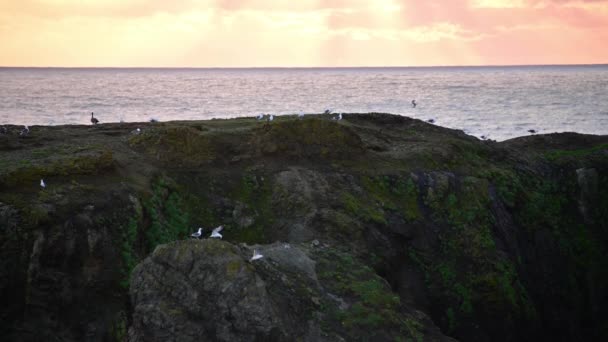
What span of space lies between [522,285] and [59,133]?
15.6m

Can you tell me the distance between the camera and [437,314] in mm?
14773

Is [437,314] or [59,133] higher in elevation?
[59,133]

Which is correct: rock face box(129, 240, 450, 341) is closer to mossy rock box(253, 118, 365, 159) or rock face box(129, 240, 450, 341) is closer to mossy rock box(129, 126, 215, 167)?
mossy rock box(129, 126, 215, 167)

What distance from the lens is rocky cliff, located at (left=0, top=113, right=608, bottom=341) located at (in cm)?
1021

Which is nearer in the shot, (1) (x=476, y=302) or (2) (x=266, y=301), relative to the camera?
(2) (x=266, y=301)

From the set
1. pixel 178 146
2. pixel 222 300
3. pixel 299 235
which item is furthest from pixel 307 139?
pixel 222 300

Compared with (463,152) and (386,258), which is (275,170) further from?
(463,152)

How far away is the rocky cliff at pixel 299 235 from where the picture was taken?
1021 centimetres

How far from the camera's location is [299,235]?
13992 mm

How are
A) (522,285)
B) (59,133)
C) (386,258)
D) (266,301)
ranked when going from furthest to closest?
(59,133), (522,285), (386,258), (266,301)

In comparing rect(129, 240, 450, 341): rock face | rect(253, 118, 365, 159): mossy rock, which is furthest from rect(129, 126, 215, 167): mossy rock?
rect(129, 240, 450, 341): rock face

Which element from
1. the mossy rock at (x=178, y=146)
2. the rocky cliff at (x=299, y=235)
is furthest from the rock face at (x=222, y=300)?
the mossy rock at (x=178, y=146)

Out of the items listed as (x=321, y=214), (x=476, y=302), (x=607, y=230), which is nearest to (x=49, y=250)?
(x=321, y=214)

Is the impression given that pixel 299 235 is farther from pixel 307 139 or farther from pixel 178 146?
pixel 178 146
